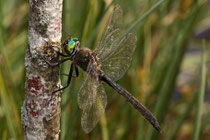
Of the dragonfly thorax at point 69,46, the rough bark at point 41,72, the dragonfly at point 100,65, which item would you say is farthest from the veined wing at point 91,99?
the rough bark at point 41,72

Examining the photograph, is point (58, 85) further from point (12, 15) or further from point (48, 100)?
point (12, 15)

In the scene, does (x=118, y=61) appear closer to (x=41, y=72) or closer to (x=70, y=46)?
(x=70, y=46)

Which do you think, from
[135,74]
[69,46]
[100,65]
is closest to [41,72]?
[69,46]

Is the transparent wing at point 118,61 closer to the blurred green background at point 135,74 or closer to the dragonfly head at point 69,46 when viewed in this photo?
the blurred green background at point 135,74

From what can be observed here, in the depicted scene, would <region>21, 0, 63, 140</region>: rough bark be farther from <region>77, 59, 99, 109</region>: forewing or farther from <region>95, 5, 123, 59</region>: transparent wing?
<region>95, 5, 123, 59</region>: transparent wing

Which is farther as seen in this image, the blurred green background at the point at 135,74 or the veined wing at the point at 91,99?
the blurred green background at the point at 135,74

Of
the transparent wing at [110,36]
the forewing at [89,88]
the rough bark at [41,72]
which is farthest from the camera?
the transparent wing at [110,36]

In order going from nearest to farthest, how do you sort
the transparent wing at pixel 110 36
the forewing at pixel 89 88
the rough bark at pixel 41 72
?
the rough bark at pixel 41 72, the forewing at pixel 89 88, the transparent wing at pixel 110 36
